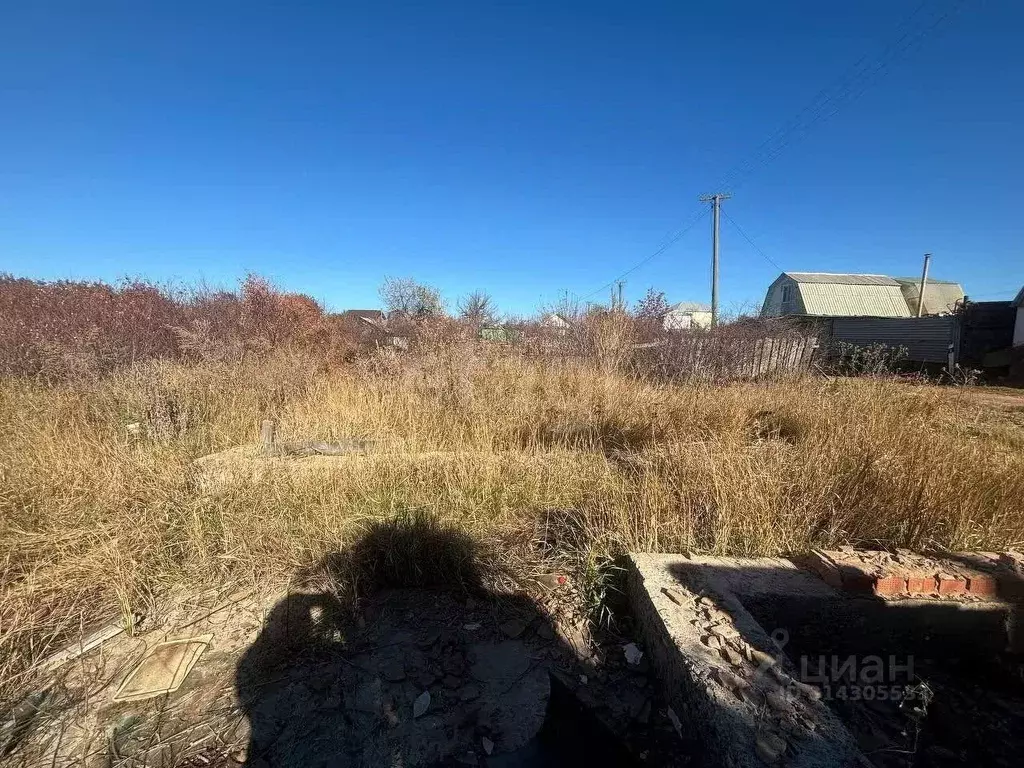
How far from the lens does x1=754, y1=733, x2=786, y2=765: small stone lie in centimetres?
130

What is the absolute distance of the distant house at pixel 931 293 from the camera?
28.4 metres

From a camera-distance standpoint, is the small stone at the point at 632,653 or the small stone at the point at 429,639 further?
the small stone at the point at 429,639

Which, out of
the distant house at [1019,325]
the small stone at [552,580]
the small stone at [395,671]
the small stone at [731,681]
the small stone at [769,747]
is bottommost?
the small stone at [395,671]

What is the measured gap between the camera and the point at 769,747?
133cm

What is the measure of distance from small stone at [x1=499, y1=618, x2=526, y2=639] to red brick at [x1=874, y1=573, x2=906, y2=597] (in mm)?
1760

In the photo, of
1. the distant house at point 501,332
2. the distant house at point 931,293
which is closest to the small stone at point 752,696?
the distant house at point 501,332

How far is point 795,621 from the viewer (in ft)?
6.84

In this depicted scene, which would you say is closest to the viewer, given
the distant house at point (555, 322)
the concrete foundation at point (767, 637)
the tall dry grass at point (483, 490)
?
the concrete foundation at point (767, 637)

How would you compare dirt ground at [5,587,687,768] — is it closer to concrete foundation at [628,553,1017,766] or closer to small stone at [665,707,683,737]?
small stone at [665,707,683,737]

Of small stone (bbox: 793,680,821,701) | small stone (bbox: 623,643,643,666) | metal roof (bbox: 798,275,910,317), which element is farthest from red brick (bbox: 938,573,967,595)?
metal roof (bbox: 798,275,910,317)

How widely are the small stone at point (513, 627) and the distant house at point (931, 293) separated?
36454 millimetres

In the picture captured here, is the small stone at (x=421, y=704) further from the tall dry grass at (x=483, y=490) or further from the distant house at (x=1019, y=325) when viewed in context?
the distant house at (x=1019, y=325)

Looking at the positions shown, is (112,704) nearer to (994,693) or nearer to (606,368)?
(994,693)

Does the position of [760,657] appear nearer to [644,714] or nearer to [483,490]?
[644,714]
